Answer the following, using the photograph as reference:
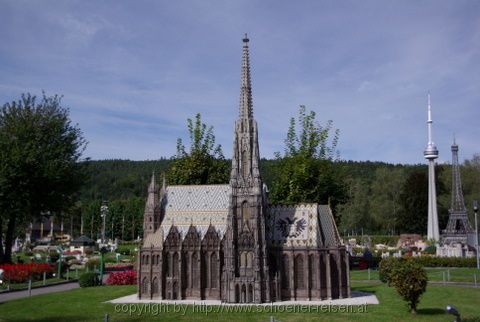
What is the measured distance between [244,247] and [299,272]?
555 centimetres

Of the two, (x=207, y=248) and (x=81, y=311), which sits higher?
(x=207, y=248)

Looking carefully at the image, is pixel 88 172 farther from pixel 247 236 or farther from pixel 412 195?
pixel 412 195

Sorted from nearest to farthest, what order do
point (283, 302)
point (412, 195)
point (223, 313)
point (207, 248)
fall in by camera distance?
point (223, 313), point (283, 302), point (207, 248), point (412, 195)

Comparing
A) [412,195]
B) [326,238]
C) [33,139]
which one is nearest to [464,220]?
[412,195]

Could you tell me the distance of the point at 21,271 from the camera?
165 ft

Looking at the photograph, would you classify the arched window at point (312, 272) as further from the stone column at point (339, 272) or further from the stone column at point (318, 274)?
the stone column at point (339, 272)

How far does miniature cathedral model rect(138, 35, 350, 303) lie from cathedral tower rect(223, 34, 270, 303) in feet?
0.27

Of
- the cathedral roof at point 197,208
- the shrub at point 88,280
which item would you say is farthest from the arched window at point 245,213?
the shrub at point 88,280

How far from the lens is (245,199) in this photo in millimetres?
41125

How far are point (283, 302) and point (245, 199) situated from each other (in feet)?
30.4

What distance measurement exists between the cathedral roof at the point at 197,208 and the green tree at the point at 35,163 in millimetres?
19938

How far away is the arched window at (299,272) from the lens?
135 ft

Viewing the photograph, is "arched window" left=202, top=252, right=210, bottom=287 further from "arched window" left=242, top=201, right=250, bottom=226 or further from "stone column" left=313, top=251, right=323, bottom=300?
"stone column" left=313, top=251, right=323, bottom=300

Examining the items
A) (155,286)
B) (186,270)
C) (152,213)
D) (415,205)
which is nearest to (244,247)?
(186,270)
